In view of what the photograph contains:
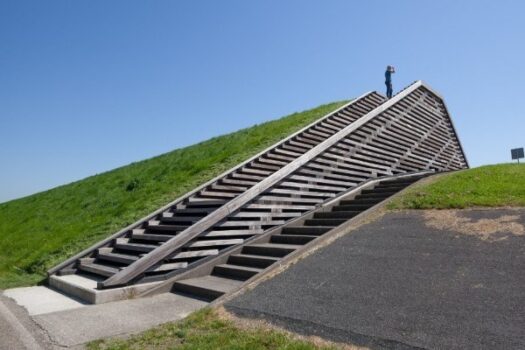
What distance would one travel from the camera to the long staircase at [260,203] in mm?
8164

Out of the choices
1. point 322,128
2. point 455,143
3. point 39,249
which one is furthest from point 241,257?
point 455,143

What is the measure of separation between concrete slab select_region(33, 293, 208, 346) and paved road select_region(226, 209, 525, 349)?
1115 mm

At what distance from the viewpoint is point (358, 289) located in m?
6.04

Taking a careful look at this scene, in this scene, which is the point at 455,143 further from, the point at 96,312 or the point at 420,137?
→ the point at 96,312

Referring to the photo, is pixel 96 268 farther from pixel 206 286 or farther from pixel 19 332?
pixel 19 332

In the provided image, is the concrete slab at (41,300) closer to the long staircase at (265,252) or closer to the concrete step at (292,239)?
the long staircase at (265,252)

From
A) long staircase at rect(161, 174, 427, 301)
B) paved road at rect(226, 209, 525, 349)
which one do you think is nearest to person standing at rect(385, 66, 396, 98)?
long staircase at rect(161, 174, 427, 301)

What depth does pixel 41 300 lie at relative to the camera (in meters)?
7.27

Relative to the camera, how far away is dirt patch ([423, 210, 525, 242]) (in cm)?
732

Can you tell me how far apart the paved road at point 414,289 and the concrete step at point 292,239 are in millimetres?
709

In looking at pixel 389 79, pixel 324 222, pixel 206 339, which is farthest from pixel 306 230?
pixel 389 79

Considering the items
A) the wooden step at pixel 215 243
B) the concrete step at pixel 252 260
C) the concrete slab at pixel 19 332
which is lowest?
the concrete step at pixel 252 260

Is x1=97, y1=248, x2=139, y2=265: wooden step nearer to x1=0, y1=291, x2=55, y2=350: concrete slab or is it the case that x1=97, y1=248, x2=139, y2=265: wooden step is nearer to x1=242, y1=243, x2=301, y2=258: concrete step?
x1=0, y1=291, x2=55, y2=350: concrete slab

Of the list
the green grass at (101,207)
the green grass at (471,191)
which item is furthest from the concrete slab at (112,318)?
the green grass at (471,191)
